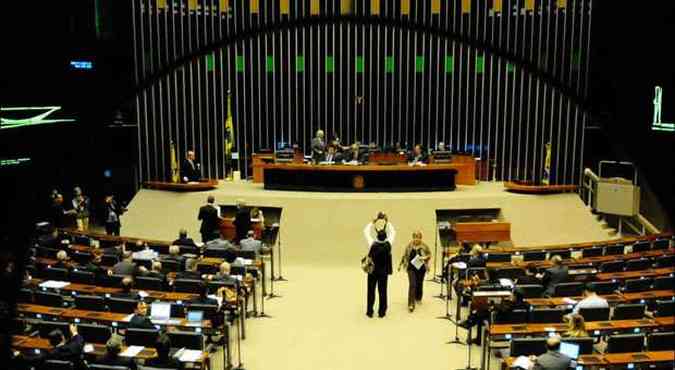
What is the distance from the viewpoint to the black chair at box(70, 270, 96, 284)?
11.0 metres

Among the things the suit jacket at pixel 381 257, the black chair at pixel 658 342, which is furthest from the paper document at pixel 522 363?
the suit jacket at pixel 381 257

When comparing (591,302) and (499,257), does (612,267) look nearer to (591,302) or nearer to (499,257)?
(499,257)

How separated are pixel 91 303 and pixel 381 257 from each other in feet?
14.5

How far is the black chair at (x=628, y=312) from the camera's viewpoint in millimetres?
9320

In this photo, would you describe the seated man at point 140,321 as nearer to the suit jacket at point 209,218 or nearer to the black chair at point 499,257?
the suit jacket at point 209,218

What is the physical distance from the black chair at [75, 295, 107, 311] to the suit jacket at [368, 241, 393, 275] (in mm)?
4160

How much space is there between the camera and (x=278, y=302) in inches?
503

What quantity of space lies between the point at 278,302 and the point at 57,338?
17.2 ft

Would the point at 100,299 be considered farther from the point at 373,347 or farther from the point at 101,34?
the point at 101,34

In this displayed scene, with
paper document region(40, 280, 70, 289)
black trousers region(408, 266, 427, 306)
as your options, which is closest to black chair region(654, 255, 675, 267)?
black trousers region(408, 266, 427, 306)

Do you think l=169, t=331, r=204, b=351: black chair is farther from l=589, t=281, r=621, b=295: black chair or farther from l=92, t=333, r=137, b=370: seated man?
l=589, t=281, r=621, b=295: black chair

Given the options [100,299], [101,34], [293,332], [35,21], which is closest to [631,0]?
[100,299]

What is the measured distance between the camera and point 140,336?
8.34 meters

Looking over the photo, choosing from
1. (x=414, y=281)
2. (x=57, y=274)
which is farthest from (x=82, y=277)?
(x=414, y=281)
